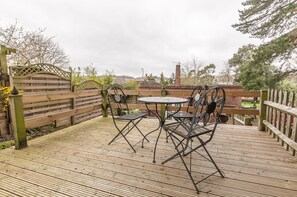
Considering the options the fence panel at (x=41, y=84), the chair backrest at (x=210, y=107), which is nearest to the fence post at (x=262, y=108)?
Answer: the chair backrest at (x=210, y=107)

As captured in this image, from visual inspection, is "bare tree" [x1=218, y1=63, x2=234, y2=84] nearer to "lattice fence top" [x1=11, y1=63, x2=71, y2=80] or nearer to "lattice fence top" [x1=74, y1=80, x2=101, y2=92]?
"lattice fence top" [x1=74, y1=80, x2=101, y2=92]

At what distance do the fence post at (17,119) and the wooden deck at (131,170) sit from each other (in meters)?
0.14

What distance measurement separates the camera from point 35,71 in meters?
3.46

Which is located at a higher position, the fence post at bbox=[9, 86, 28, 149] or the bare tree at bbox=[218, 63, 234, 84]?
the bare tree at bbox=[218, 63, 234, 84]

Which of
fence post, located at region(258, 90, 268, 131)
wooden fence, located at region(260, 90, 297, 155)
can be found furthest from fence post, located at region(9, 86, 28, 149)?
fence post, located at region(258, 90, 268, 131)

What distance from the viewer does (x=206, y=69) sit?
1578 centimetres

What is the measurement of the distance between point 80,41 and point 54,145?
7.34 metres

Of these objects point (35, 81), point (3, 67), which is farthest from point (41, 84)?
point (3, 67)

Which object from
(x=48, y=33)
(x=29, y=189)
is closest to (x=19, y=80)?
(x=29, y=189)

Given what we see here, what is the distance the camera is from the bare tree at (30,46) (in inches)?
206

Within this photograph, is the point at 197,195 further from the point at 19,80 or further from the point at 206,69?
the point at 206,69

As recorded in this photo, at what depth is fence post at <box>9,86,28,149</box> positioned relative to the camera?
7.50ft

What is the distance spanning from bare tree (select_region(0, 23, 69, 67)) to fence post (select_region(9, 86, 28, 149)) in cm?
293

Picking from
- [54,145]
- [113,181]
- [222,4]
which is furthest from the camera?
[222,4]
